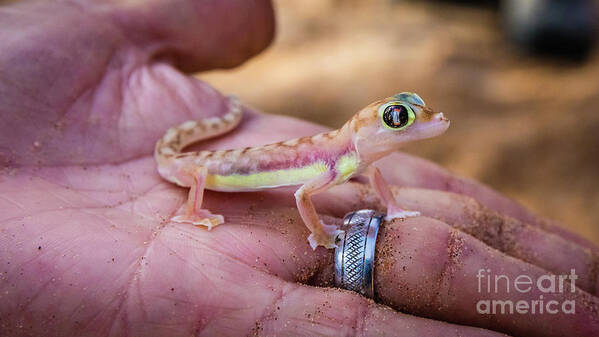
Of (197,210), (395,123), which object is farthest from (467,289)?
(197,210)

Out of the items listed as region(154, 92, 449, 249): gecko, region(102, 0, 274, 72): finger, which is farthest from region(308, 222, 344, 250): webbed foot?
region(102, 0, 274, 72): finger

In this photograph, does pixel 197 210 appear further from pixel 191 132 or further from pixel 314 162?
pixel 191 132

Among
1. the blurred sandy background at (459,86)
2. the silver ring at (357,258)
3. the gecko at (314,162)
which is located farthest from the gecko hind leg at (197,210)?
the blurred sandy background at (459,86)

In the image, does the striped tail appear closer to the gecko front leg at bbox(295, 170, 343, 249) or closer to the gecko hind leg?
the gecko hind leg

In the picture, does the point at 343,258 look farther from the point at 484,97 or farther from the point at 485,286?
the point at 484,97

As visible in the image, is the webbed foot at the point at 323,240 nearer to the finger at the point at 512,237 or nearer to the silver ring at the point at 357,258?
the silver ring at the point at 357,258

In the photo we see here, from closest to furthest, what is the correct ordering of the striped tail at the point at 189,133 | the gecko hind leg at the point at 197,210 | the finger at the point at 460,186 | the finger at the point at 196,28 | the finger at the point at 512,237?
1. the gecko hind leg at the point at 197,210
2. the finger at the point at 512,237
3. the striped tail at the point at 189,133
4. the finger at the point at 460,186
5. the finger at the point at 196,28
